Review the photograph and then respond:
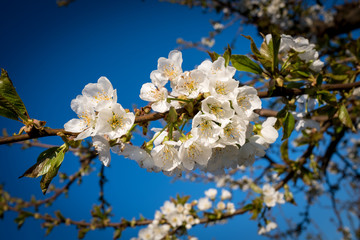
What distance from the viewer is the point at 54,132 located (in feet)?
2.26

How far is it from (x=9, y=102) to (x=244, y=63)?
2.67 ft

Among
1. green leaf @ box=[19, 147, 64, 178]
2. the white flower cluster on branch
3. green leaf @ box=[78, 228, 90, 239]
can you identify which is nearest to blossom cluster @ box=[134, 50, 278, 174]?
the white flower cluster on branch

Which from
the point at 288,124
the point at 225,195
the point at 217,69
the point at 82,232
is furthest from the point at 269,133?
the point at 225,195

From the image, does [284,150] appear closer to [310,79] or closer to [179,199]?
[310,79]

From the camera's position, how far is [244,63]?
2.77 ft

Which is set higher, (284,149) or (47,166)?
(284,149)

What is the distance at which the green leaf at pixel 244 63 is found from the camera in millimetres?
822

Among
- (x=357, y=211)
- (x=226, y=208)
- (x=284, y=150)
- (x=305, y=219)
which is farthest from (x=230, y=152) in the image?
(x=357, y=211)

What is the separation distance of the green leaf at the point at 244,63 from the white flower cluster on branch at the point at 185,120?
6cm

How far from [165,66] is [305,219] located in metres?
3.16

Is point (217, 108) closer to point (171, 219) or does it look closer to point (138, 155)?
point (138, 155)

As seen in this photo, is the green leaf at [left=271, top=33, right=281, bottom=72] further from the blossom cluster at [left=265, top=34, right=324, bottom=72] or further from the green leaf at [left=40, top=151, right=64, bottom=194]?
the green leaf at [left=40, top=151, right=64, bottom=194]

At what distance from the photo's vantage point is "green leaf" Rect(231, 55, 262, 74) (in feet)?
2.70

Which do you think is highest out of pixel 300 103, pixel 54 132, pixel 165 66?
pixel 300 103
